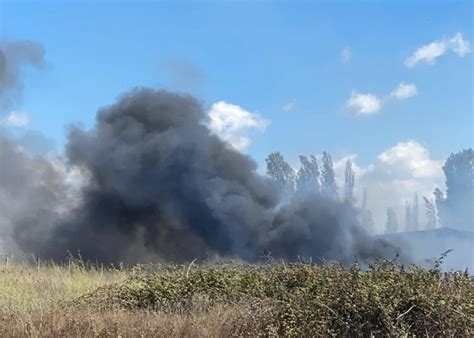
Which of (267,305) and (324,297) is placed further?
(267,305)

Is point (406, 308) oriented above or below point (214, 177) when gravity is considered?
below

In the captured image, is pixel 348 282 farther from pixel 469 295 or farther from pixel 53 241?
pixel 53 241

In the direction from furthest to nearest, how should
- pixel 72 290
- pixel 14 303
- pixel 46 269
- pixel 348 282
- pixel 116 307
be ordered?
pixel 46 269
pixel 72 290
pixel 14 303
pixel 116 307
pixel 348 282

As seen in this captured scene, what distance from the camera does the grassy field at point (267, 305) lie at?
4238 mm

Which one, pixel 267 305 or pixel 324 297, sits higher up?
pixel 324 297

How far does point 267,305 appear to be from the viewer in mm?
4832

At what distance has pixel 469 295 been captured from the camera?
455 cm

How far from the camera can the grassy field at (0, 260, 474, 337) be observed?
4.24 meters

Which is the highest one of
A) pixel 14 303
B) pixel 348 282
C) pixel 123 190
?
pixel 123 190

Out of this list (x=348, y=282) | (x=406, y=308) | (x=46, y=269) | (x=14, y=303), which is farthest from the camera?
(x=46, y=269)

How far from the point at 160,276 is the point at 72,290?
5.59 feet

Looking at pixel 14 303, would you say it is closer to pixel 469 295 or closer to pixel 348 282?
pixel 348 282

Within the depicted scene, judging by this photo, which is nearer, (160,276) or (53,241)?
(160,276)

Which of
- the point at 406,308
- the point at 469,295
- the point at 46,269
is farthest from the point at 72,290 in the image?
the point at 469,295
